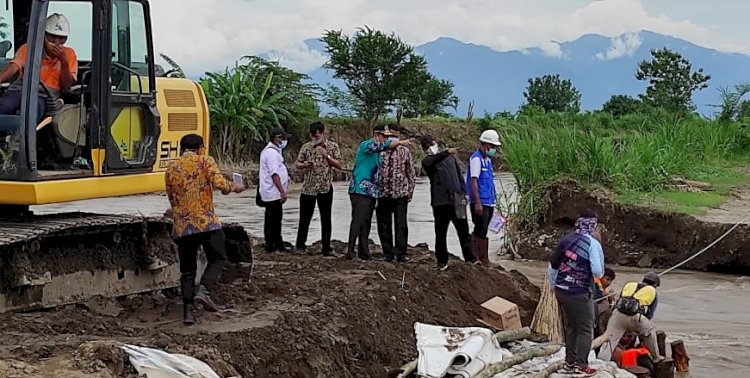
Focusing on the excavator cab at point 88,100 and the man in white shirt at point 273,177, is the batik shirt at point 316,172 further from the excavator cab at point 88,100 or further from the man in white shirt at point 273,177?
the excavator cab at point 88,100

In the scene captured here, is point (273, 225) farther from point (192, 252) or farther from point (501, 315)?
point (192, 252)

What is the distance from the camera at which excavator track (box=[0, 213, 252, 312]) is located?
846 centimetres

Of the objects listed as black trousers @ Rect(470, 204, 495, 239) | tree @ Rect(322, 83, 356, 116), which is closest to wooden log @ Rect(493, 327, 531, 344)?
black trousers @ Rect(470, 204, 495, 239)

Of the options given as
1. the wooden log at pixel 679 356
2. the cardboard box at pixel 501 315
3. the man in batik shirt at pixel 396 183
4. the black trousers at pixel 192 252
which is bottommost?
the wooden log at pixel 679 356

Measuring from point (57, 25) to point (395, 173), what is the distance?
191 inches

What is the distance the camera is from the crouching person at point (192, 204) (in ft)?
29.2

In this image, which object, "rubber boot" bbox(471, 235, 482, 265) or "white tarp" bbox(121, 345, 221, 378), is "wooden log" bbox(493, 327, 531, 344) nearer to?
"rubber boot" bbox(471, 235, 482, 265)

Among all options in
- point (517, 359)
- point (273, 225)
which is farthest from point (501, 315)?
point (273, 225)

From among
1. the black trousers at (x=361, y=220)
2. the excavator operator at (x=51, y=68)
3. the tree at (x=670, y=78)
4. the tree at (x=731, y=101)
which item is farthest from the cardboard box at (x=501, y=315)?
the tree at (x=670, y=78)

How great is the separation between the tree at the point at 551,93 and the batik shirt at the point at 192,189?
51.8 meters

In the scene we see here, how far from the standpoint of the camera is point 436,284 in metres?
11.6

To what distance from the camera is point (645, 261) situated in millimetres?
18031

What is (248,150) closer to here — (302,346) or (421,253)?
(421,253)

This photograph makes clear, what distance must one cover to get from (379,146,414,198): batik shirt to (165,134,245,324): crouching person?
3.63m
